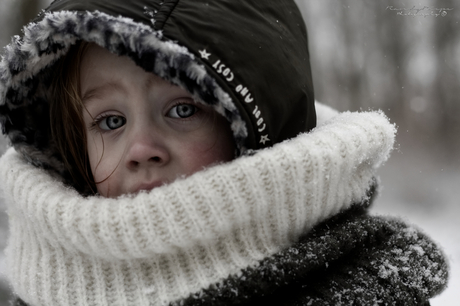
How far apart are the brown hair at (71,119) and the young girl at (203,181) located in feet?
0.05

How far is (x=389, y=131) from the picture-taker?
1.20 meters

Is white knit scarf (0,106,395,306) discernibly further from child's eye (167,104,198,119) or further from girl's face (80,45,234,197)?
child's eye (167,104,198,119)

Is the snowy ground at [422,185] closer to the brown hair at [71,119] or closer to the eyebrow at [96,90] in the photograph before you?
the brown hair at [71,119]

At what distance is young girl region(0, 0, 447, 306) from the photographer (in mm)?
981

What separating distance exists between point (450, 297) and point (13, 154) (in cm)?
315

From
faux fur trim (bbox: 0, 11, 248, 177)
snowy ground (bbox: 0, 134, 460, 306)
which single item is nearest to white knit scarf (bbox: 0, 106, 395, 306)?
faux fur trim (bbox: 0, 11, 248, 177)

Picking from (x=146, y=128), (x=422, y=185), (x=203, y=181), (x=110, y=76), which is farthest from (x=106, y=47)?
(x=422, y=185)

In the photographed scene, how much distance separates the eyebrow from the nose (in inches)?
6.5

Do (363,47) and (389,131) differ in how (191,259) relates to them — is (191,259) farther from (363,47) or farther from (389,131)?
(363,47)

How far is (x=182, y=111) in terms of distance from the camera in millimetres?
1132

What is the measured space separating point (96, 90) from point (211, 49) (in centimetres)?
40

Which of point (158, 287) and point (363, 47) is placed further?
point (363, 47)

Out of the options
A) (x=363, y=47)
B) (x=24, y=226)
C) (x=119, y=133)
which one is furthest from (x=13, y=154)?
(x=363, y=47)

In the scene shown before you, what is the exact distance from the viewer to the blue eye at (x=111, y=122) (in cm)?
120
